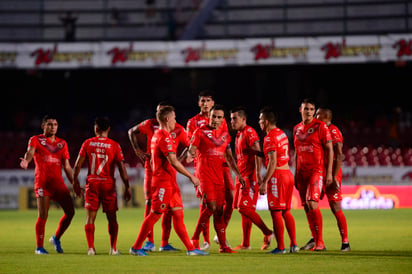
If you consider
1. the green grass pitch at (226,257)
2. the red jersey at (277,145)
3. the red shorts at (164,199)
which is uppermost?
the red jersey at (277,145)

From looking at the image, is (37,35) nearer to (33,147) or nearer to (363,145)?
(363,145)

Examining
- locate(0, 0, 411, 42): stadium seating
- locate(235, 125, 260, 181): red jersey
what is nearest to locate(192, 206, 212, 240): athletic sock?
locate(235, 125, 260, 181): red jersey

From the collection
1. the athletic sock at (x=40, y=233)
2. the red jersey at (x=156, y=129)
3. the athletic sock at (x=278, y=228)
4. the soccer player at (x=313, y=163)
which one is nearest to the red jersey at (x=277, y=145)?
the soccer player at (x=313, y=163)

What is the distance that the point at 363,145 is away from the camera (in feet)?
98.8

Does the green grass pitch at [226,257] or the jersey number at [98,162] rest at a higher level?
the jersey number at [98,162]

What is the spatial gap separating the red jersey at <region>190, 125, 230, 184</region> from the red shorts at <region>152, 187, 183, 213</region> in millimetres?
738

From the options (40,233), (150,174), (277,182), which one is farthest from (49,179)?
(277,182)

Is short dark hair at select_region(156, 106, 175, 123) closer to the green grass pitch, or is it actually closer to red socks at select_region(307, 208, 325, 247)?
the green grass pitch

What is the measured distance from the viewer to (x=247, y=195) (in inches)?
429

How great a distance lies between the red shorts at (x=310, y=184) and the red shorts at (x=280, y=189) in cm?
36

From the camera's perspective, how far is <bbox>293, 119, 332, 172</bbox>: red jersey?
11.1 m

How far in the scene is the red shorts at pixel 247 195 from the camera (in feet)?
35.6

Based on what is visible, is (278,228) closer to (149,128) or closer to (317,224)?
(317,224)

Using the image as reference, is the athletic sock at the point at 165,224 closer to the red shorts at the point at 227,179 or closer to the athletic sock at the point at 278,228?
the red shorts at the point at 227,179
